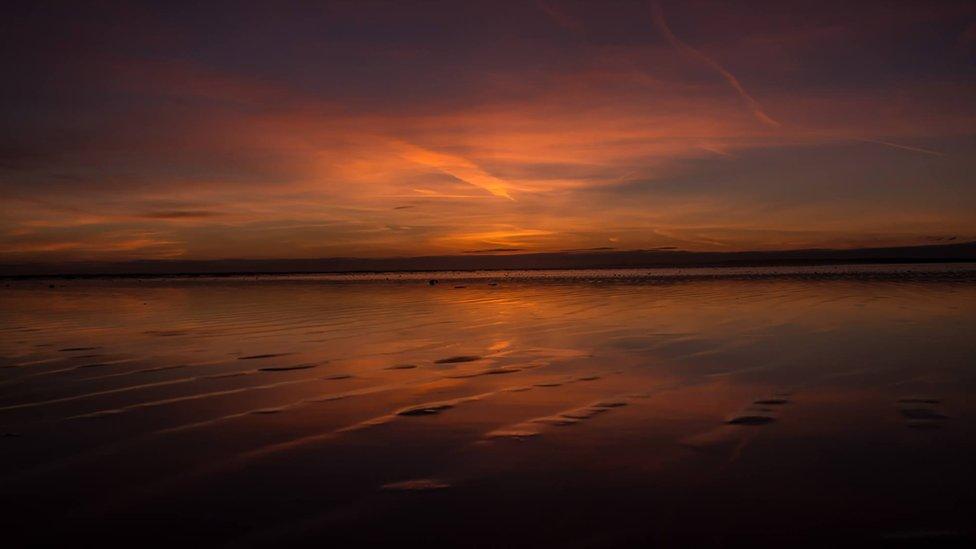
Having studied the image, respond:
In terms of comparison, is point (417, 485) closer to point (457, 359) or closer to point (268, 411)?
point (268, 411)

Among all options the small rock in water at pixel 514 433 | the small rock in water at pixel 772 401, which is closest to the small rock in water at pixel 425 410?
the small rock in water at pixel 514 433

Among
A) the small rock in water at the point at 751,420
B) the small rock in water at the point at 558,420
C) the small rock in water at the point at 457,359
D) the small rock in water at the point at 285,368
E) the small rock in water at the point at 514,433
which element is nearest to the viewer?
the small rock in water at the point at 514,433

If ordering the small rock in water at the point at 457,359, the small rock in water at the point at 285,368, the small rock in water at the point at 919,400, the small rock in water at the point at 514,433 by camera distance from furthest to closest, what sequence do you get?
1. the small rock in water at the point at 457,359
2. the small rock in water at the point at 285,368
3. the small rock in water at the point at 919,400
4. the small rock in water at the point at 514,433

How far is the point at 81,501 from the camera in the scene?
561 centimetres

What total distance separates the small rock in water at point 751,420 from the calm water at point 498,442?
0.05 metres

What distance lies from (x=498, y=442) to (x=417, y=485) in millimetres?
1525

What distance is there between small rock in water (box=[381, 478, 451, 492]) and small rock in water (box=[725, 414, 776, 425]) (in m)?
3.70

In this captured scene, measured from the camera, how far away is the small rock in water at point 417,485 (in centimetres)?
589

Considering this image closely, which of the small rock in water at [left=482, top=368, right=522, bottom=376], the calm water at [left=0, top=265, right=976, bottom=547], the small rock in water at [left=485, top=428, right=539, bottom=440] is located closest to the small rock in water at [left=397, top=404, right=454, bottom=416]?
the calm water at [left=0, top=265, right=976, bottom=547]

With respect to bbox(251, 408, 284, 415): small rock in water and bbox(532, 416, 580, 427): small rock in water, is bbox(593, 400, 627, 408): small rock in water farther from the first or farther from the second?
bbox(251, 408, 284, 415): small rock in water

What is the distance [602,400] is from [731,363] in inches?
156

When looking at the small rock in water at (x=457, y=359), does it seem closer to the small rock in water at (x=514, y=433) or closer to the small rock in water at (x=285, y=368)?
the small rock in water at (x=285, y=368)

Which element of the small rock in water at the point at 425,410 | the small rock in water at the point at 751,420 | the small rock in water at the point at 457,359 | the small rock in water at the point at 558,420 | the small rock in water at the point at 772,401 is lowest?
the small rock in water at the point at 772,401

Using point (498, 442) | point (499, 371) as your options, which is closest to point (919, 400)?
point (498, 442)
